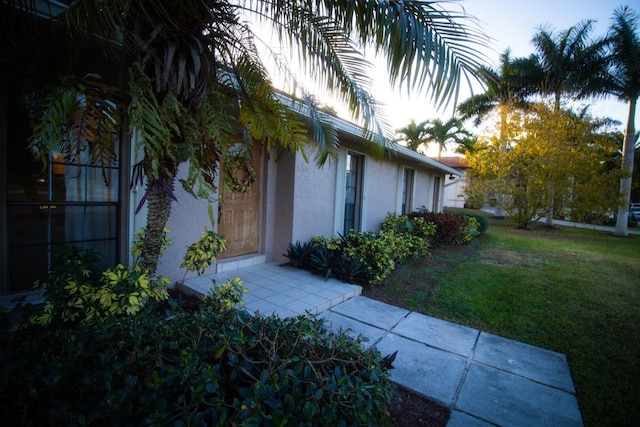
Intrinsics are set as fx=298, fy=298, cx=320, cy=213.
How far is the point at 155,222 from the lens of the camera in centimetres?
249

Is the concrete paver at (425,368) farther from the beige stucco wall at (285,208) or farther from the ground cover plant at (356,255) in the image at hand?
the beige stucco wall at (285,208)

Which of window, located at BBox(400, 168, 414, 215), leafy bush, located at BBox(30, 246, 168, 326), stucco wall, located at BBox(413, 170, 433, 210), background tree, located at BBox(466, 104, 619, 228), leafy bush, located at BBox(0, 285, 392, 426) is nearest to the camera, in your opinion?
leafy bush, located at BBox(0, 285, 392, 426)

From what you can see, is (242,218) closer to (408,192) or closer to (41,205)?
(41,205)

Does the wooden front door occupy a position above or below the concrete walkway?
above

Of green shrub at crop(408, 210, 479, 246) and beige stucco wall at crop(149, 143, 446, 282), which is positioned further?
green shrub at crop(408, 210, 479, 246)

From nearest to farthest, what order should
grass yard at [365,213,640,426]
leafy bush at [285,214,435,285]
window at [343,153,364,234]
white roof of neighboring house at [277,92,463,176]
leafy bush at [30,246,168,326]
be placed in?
leafy bush at [30,246,168,326]
grass yard at [365,213,640,426]
white roof of neighboring house at [277,92,463,176]
leafy bush at [285,214,435,285]
window at [343,153,364,234]

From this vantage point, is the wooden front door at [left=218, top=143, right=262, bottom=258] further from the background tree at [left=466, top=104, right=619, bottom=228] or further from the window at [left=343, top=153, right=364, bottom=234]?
the background tree at [left=466, top=104, right=619, bottom=228]

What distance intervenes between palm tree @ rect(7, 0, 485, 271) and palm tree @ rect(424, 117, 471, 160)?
73.0ft

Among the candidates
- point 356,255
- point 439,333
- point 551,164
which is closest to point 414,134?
point 551,164

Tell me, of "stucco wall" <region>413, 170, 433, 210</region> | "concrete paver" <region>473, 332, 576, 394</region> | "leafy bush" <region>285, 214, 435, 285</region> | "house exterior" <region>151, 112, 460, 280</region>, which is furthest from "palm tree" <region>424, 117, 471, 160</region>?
"concrete paver" <region>473, 332, 576, 394</region>

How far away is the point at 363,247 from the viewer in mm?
5504

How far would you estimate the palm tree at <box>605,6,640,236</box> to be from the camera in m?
12.5

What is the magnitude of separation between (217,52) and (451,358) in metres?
3.55

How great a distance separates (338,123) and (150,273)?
3.89 meters
